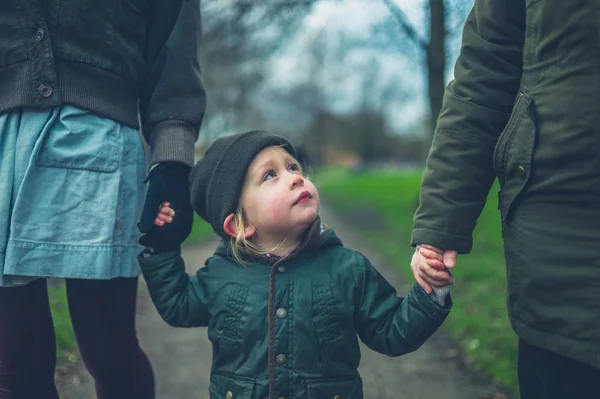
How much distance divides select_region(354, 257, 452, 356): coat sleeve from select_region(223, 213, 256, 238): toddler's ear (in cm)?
38

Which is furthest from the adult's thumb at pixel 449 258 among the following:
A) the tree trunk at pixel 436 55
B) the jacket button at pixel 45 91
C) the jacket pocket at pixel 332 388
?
the tree trunk at pixel 436 55

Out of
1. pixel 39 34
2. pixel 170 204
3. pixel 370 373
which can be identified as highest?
pixel 39 34

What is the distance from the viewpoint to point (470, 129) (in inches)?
71.4

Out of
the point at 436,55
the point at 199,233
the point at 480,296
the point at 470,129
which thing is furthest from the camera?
the point at 199,233

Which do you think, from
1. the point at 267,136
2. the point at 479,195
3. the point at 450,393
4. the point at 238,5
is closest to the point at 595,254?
the point at 479,195

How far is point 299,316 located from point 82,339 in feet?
2.49

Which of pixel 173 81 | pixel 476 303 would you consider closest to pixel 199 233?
pixel 476 303

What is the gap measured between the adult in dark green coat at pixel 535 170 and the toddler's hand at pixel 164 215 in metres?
0.82

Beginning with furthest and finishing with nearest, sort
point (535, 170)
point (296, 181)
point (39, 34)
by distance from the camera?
point (296, 181), point (39, 34), point (535, 170)

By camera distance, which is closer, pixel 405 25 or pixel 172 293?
pixel 172 293

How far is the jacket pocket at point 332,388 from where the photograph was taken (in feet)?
6.42

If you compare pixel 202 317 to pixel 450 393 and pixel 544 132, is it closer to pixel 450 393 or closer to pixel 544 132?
pixel 544 132

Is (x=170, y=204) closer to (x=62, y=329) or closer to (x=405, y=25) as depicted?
(x=62, y=329)

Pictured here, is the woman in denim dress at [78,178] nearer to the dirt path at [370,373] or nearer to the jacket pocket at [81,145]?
the jacket pocket at [81,145]
